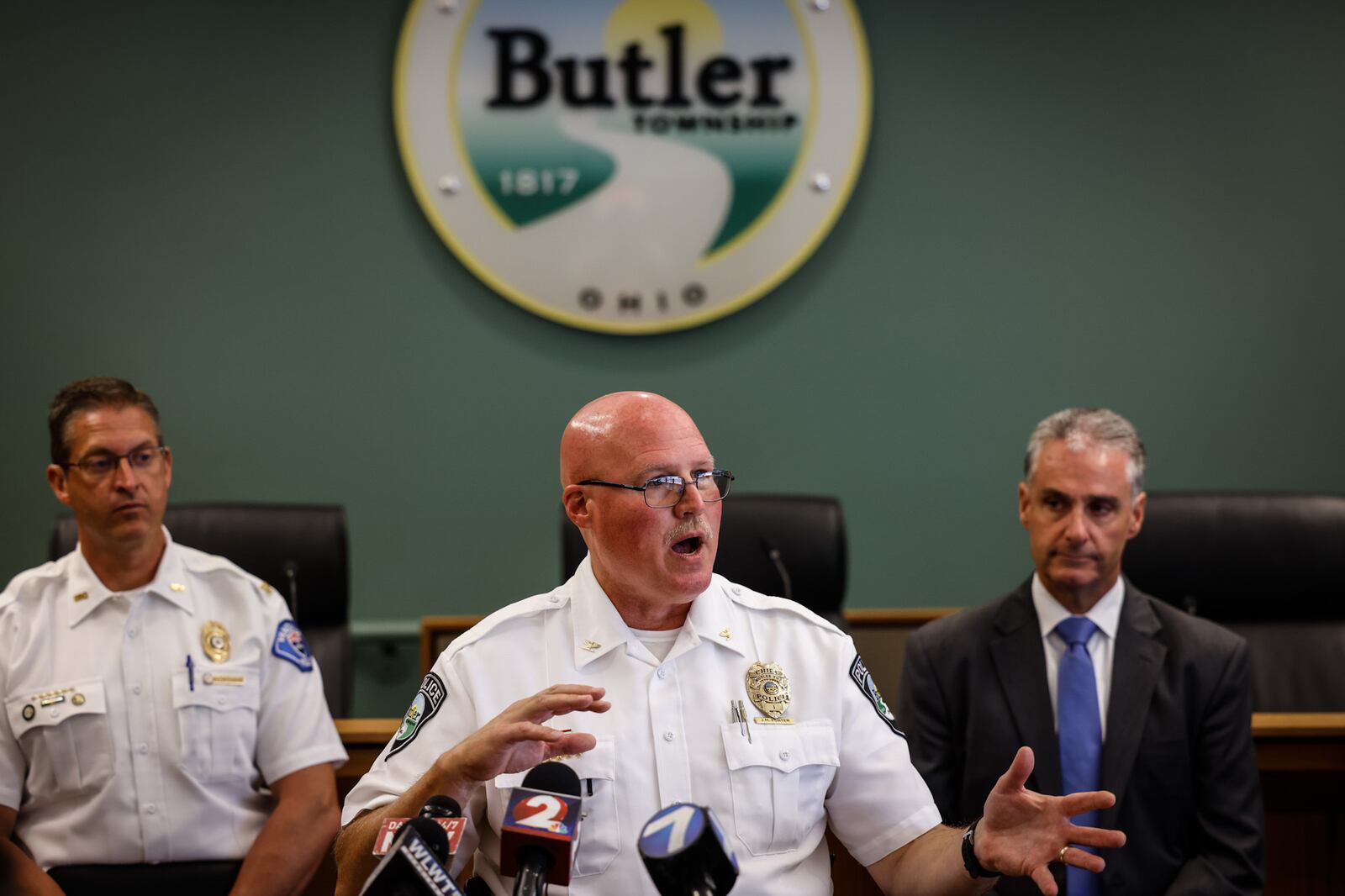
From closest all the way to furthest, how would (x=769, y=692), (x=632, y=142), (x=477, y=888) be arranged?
(x=477, y=888) → (x=769, y=692) → (x=632, y=142)

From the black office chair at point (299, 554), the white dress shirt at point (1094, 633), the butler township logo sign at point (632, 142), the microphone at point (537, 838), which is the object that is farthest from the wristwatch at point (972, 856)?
the butler township logo sign at point (632, 142)

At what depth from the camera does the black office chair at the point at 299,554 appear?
3037mm

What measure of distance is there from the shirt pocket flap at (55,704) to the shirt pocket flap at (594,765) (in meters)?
1.01

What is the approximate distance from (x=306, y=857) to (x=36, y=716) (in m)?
0.54

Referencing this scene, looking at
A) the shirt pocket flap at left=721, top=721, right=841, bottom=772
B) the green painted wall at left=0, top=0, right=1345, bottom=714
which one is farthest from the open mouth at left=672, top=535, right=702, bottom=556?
the green painted wall at left=0, top=0, right=1345, bottom=714

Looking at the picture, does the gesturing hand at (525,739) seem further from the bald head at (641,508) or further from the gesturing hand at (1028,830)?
the gesturing hand at (1028,830)

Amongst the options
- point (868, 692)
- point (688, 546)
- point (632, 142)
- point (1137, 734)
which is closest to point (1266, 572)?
point (1137, 734)

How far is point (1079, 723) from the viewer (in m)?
2.44

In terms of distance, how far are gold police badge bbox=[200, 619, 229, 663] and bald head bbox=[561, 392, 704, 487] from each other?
3.10 ft

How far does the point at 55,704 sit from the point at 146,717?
0.51ft

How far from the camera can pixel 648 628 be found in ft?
6.55

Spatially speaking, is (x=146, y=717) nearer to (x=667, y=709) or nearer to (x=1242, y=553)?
(x=667, y=709)

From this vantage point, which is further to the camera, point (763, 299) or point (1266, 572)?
point (763, 299)

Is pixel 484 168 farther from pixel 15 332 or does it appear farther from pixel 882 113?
pixel 15 332
